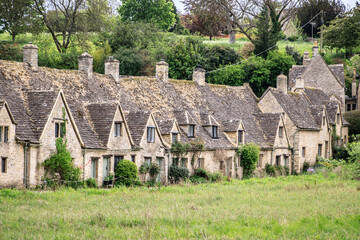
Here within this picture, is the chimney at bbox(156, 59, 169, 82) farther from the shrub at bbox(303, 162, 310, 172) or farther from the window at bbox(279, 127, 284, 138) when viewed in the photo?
the shrub at bbox(303, 162, 310, 172)

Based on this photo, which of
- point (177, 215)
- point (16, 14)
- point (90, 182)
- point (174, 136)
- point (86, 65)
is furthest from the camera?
point (16, 14)

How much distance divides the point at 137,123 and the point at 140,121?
246 millimetres

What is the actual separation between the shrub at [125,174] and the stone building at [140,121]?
0.70 m

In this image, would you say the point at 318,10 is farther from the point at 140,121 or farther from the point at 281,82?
the point at 140,121

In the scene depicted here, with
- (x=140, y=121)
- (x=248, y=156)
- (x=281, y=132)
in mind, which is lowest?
(x=248, y=156)

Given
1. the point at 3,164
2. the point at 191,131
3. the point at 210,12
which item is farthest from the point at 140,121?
the point at 210,12

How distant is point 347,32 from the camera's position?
97.8 m

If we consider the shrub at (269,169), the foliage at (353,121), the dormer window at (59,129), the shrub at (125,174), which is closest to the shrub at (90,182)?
the shrub at (125,174)

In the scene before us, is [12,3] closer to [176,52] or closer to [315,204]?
[176,52]

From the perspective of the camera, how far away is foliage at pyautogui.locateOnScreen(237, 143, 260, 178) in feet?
156

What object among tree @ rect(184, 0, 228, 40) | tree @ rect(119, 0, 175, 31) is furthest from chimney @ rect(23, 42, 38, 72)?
tree @ rect(184, 0, 228, 40)

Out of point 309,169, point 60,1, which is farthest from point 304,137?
point 60,1

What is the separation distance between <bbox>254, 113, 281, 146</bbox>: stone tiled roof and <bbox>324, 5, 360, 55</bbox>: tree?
48.2 metres

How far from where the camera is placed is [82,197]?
2809 centimetres
